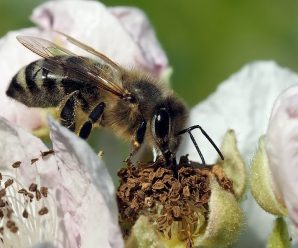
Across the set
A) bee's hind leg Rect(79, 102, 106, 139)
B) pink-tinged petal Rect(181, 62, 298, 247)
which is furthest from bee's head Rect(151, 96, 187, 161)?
pink-tinged petal Rect(181, 62, 298, 247)

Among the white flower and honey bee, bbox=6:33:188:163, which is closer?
the white flower

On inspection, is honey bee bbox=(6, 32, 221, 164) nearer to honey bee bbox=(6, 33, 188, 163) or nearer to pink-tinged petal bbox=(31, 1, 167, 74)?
honey bee bbox=(6, 33, 188, 163)

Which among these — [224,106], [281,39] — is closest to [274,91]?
[224,106]

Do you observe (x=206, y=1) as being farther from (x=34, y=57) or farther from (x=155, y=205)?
(x=155, y=205)

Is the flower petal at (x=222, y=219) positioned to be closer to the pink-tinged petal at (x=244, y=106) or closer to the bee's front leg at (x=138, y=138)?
the bee's front leg at (x=138, y=138)

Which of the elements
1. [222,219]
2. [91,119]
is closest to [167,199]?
[222,219]

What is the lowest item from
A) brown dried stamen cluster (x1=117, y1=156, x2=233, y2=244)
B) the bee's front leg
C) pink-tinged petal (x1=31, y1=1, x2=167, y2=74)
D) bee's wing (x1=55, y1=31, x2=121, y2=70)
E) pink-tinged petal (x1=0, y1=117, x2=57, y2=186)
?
pink-tinged petal (x1=0, y1=117, x2=57, y2=186)
